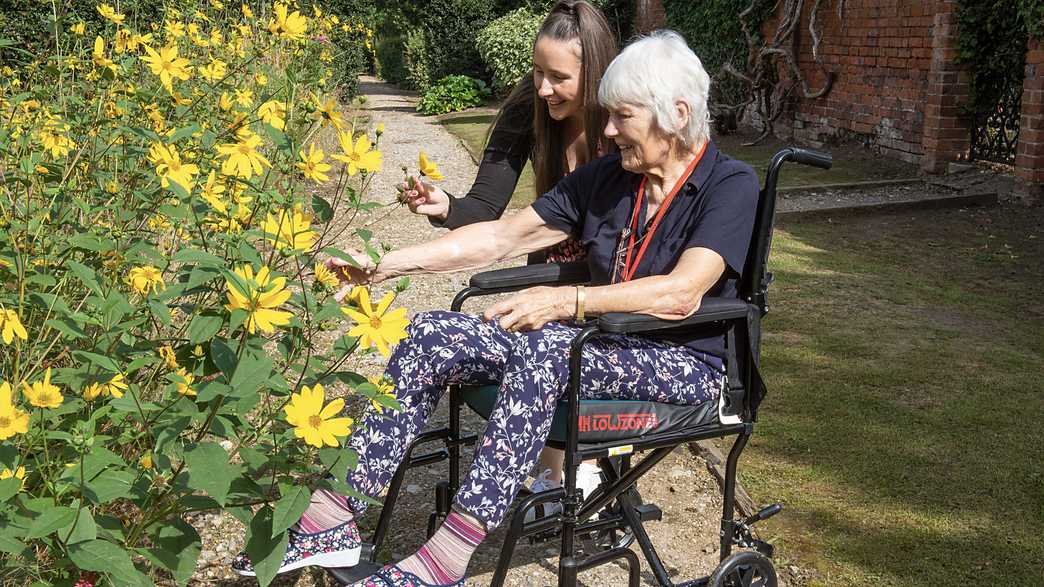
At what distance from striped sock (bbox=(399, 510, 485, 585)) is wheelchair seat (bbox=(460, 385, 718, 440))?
0.27m

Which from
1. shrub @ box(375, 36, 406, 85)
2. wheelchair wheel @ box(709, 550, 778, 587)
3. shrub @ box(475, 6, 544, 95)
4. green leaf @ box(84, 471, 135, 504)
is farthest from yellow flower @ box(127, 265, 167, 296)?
shrub @ box(375, 36, 406, 85)

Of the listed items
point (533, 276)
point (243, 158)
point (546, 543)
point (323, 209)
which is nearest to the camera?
point (323, 209)

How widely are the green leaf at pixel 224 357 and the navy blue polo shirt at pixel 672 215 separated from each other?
1.24 metres

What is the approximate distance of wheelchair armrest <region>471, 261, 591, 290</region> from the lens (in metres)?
2.68

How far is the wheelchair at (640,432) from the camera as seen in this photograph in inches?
88.7

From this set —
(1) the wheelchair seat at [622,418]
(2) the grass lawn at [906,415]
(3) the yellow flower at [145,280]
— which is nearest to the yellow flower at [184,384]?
(3) the yellow flower at [145,280]

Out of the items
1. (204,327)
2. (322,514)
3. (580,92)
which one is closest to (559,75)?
(580,92)

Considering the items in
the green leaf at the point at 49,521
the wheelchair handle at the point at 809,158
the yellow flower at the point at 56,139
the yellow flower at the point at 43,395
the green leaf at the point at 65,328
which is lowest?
the green leaf at the point at 49,521

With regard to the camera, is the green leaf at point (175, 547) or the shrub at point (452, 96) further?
the shrub at point (452, 96)

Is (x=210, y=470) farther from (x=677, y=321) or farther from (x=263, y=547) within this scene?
(x=677, y=321)

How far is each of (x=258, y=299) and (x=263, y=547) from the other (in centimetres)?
49

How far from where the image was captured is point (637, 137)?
258 cm

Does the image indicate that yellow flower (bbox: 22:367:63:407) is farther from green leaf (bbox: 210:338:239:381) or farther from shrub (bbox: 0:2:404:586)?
green leaf (bbox: 210:338:239:381)

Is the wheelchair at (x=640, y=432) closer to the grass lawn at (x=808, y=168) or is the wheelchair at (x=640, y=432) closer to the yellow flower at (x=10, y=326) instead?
the yellow flower at (x=10, y=326)
